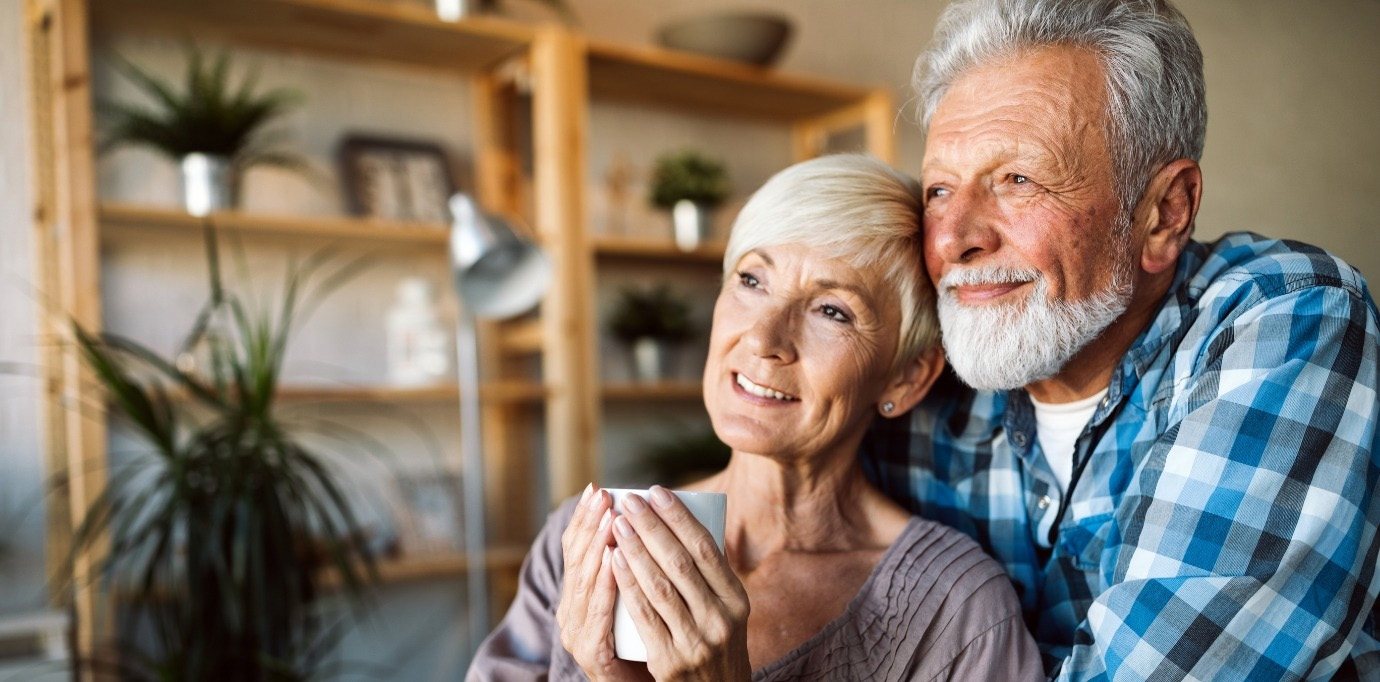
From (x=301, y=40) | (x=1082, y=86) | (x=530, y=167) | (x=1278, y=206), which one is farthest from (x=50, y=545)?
(x=1278, y=206)

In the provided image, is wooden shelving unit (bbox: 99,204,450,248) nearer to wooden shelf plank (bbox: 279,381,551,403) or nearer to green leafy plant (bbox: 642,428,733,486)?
wooden shelf plank (bbox: 279,381,551,403)

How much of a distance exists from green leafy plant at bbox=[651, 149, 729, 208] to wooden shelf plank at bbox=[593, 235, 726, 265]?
144 mm

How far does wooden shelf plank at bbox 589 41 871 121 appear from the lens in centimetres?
331

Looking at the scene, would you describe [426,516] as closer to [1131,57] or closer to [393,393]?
[393,393]

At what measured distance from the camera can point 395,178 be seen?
3.15 metres

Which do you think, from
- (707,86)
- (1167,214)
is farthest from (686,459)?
(1167,214)

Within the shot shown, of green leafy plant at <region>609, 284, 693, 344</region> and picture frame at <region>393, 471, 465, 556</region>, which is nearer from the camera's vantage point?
picture frame at <region>393, 471, 465, 556</region>

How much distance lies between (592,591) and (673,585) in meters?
0.08

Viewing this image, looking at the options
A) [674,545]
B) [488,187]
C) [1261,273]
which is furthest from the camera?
[488,187]

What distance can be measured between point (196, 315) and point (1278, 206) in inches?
102

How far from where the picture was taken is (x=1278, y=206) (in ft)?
5.82

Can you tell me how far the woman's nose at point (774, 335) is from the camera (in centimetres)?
130

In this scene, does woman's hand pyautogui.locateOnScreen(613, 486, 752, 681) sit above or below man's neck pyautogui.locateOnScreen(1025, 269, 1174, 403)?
below

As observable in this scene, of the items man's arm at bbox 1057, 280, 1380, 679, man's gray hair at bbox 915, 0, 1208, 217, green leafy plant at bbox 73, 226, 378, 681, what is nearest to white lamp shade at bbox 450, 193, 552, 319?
green leafy plant at bbox 73, 226, 378, 681
